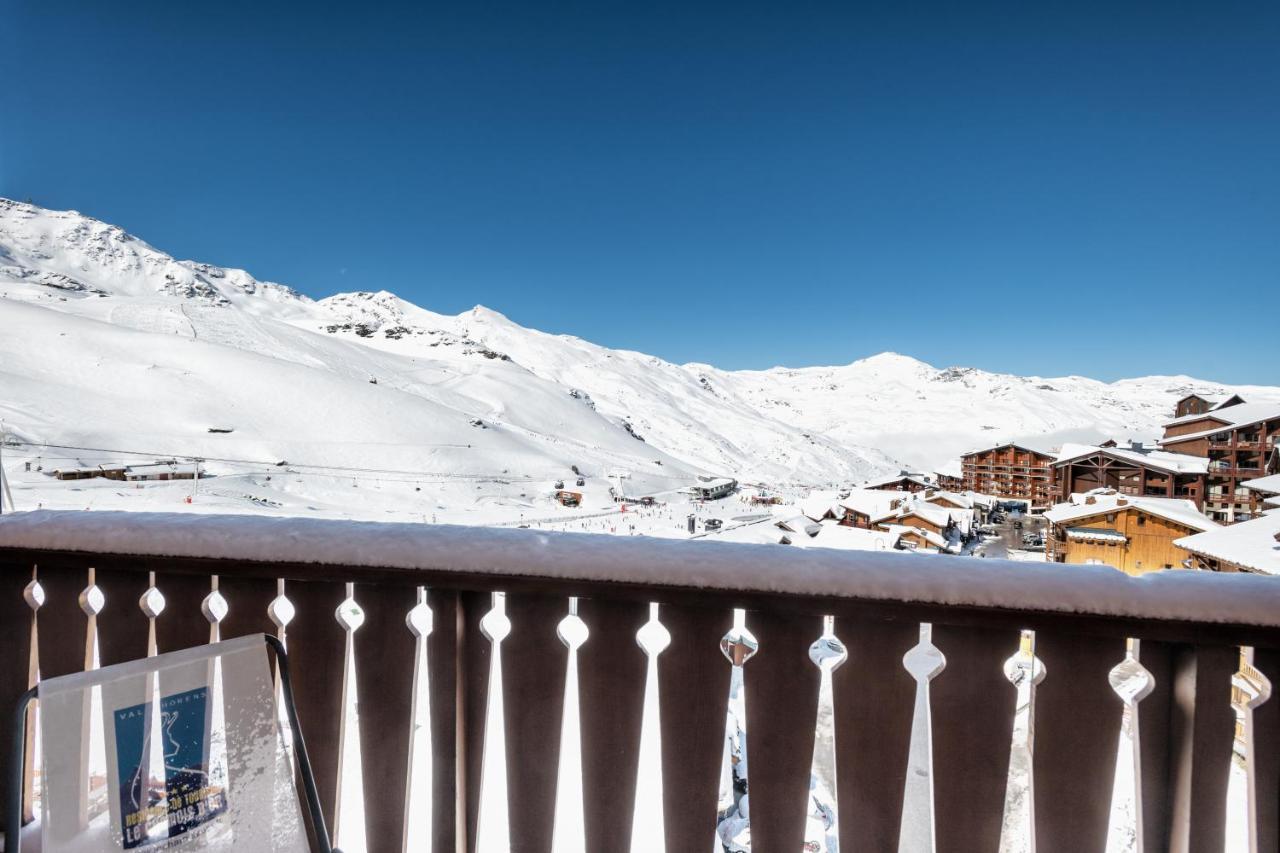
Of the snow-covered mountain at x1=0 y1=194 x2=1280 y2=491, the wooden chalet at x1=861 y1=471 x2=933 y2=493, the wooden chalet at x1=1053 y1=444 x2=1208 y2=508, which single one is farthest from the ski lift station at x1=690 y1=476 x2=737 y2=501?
the wooden chalet at x1=1053 y1=444 x2=1208 y2=508

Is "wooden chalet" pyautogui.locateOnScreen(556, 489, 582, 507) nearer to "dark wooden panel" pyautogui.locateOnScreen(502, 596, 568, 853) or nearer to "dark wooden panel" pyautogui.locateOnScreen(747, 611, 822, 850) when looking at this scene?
"dark wooden panel" pyautogui.locateOnScreen(502, 596, 568, 853)

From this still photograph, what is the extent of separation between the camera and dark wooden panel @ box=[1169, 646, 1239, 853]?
121 centimetres

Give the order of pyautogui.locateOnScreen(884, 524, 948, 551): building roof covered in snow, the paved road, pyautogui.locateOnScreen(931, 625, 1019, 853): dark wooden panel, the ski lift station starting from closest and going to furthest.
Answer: pyautogui.locateOnScreen(931, 625, 1019, 853): dark wooden panel → pyautogui.locateOnScreen(884, 524, 948, 551): building roof covered in snow → the paved road → the ski lift station

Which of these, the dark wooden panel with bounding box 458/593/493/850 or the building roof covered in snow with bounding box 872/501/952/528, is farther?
the building roof covered in snow with bounding box 872/501/952/528

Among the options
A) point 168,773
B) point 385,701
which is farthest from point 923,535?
point 168,773

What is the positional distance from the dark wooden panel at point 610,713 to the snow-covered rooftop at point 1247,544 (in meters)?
8.65

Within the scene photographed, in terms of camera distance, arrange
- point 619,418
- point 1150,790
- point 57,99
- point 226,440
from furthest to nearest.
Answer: point 619,418, point 226,440, point 57,99, point 1150,790

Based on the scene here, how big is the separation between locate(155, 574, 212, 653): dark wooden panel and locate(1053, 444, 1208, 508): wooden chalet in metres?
24.9

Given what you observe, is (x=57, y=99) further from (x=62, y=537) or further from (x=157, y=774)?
(x=157, y=774)

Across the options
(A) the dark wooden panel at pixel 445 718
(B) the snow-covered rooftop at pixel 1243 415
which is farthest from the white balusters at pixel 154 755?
(B) the snow-covered rooftop at pixel 1243 415

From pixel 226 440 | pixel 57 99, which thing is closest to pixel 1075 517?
pixel 57 99

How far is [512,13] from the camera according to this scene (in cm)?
919

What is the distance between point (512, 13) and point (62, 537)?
33.9 feet

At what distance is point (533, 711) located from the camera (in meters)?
1.50
